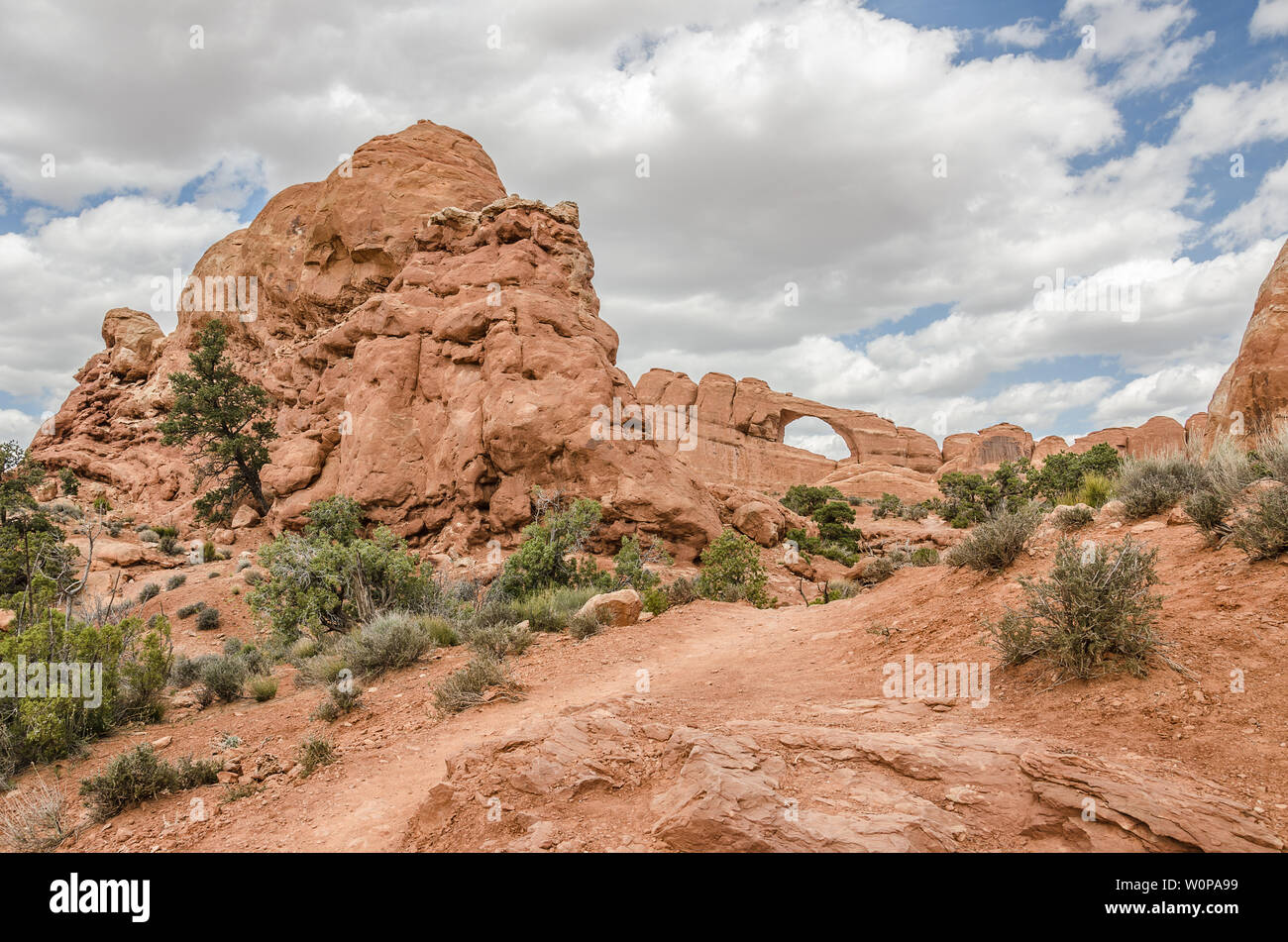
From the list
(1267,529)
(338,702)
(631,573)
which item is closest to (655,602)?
(631,573)

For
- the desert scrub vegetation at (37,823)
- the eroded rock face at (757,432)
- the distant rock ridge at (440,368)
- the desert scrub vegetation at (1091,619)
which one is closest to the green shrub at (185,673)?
the desert scrub vegetation at (37,823)

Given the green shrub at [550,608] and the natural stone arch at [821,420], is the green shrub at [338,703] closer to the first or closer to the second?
the green shrub at [550,608]

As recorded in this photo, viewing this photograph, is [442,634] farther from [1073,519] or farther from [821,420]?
[821,420]

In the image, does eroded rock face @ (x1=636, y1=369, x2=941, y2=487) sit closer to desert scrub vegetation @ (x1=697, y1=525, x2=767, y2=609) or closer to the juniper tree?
the juniper tree

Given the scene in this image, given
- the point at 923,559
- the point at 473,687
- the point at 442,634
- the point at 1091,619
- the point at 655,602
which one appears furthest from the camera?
the point at 923,559

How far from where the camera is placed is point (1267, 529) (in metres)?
5.20

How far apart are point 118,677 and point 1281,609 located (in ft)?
35.9

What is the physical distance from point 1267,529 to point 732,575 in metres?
9.29

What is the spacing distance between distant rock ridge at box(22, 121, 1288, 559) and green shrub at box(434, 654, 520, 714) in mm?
9546

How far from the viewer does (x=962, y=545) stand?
823cm

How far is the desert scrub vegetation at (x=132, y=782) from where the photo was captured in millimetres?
4715

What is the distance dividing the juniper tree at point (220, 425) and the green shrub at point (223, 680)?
54.5 feet

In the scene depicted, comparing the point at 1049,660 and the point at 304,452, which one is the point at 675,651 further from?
the point at 304,452

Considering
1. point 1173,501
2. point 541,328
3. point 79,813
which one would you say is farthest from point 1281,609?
point 541,328
